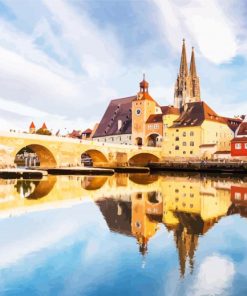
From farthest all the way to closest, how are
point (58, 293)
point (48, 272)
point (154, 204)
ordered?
1. point (154, 204)
2. point (48, 272)
3. point (58, 293)

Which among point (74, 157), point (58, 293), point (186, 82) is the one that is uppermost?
point (186, 82)

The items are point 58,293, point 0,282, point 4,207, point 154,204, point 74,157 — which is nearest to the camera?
point 58,293

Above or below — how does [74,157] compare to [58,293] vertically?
above

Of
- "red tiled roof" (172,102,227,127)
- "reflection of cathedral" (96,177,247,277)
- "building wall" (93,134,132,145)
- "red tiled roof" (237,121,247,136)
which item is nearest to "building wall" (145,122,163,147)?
"red tiled roof" (172,102,227,127)

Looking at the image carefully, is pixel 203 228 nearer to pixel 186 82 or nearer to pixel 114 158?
pixel 114 158

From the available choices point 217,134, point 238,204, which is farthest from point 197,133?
point 238,204

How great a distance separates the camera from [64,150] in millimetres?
41500

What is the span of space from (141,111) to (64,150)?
27069mm

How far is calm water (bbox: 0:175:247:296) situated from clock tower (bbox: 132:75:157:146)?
50123mm

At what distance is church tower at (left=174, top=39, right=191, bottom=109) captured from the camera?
80812 millimetres

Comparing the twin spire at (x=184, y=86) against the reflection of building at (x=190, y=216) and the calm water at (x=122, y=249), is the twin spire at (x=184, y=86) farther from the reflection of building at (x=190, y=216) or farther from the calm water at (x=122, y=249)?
the calm water at (x=122, y=249)

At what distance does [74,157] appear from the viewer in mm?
43062

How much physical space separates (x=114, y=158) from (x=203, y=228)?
39.3 meters

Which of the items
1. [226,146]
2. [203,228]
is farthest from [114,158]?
[203,228]
